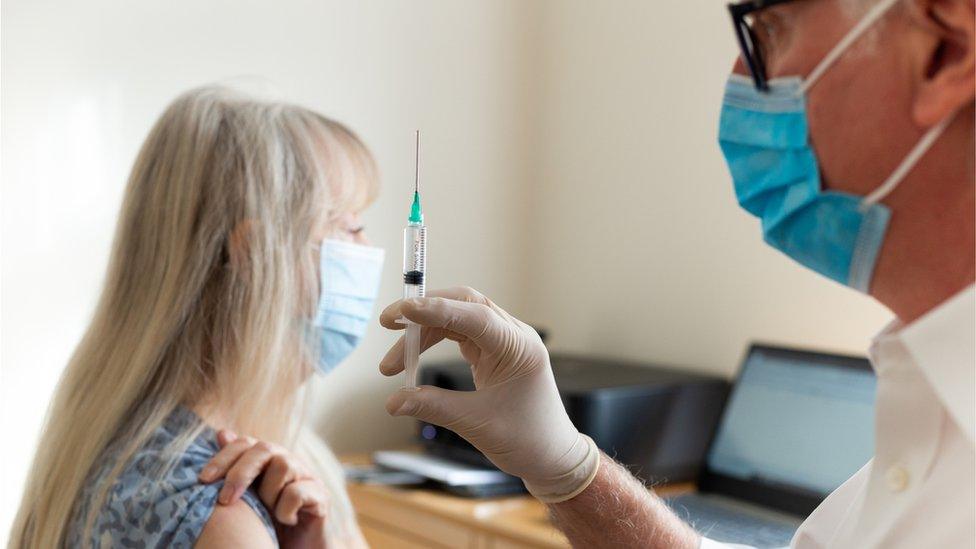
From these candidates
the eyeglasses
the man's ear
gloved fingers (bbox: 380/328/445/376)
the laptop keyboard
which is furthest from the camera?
the laptop keyboard

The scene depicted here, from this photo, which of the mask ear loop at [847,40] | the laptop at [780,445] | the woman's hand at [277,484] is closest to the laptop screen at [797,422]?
the laptop at [780,445]

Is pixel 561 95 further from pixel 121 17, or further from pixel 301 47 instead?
pixel 121 17

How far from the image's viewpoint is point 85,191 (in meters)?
2.08

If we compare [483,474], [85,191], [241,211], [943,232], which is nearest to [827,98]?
[943,232]

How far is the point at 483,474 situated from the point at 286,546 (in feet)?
2.82

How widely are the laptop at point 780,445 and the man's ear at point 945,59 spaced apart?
1092mm

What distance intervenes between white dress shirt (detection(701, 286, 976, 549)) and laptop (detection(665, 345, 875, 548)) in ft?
2.85

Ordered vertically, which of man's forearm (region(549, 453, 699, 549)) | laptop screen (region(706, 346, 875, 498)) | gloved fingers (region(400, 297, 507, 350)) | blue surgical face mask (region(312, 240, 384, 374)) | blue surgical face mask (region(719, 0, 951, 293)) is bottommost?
laptop screen (region(706, 346, 875, 498))

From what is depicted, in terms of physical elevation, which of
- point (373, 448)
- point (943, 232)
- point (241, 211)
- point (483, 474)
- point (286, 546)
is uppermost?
point (943, 232)

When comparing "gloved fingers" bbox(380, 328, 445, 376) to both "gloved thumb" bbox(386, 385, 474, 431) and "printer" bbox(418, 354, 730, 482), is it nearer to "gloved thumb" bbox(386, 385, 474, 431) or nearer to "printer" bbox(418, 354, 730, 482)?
"gloved thumb" bbox(386, 385, 474, 431)

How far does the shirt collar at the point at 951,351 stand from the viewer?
74cm


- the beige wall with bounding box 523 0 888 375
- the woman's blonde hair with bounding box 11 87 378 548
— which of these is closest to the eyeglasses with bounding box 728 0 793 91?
the woman's blonde hair with bounding box 11 87 378 548

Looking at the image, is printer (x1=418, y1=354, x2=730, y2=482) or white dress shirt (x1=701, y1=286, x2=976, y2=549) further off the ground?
white dress shirt (x1=701, y1=286, x2=976, y2=549)

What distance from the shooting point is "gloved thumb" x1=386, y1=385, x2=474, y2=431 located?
91cm
